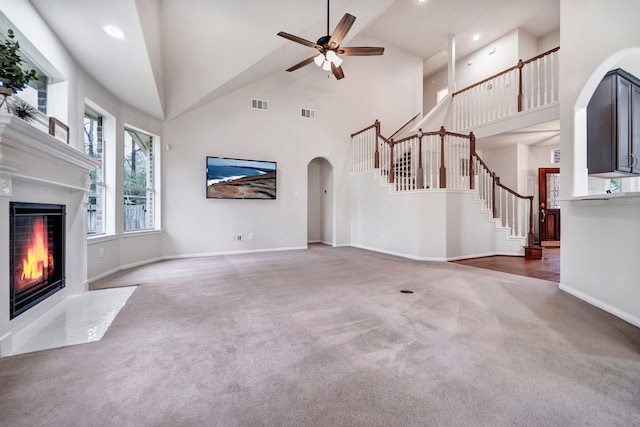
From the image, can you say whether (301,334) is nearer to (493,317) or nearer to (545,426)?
(545,426)

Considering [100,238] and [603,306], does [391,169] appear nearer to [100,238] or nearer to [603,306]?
[603,306]

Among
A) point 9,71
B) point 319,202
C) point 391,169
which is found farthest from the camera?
point 319,202

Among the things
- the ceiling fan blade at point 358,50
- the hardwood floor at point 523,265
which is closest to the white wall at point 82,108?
the ceiling fan blade at point 358,50

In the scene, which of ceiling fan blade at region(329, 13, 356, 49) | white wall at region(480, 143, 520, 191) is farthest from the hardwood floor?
ceiling fan blade at region(329, 13, 356, 49)

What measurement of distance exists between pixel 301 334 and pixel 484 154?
8207 millimetres

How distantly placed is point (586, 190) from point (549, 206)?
571cm

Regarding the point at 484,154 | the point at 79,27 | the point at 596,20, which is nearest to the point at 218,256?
the point at 79,27

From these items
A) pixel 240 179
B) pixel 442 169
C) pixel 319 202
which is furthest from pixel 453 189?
pixel 240 179

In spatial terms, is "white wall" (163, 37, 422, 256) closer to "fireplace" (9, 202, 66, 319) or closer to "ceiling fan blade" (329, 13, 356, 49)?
"fireplace" (9, 202, 66, 319)

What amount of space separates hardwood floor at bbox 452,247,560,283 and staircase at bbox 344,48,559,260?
0.35 m

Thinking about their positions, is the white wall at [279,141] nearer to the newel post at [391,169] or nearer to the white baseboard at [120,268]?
the white baseboard at [120,268]

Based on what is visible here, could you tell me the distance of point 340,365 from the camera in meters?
1.71

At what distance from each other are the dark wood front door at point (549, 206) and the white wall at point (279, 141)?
13.8 feet

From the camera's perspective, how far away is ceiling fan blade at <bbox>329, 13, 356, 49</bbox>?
3.25 meters
